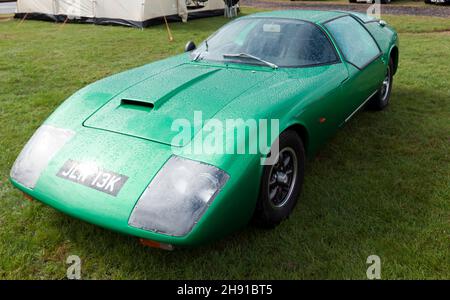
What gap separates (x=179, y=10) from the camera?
12.1m

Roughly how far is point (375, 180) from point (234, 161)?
5.28 feet

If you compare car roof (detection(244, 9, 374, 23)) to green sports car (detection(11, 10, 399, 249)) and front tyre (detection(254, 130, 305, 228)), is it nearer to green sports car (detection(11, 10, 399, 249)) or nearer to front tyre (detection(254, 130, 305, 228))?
green sports car (detection(11, 10, 399, 249))

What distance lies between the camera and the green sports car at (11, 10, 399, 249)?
6.51ft

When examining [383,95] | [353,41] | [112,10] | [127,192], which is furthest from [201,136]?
[112,10]

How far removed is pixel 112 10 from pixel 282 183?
1043 cm

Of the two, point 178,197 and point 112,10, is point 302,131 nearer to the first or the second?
point 178,197

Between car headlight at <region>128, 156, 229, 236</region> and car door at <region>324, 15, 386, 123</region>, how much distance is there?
1.69m

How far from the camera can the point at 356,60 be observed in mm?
3521

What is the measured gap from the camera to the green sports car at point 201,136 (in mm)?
1985

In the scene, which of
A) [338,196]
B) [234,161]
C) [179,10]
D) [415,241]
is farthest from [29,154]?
[179,10]

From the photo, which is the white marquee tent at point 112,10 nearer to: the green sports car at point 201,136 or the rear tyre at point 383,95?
the rear tyre at point 383,95

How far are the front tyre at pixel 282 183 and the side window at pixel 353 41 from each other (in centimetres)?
128
